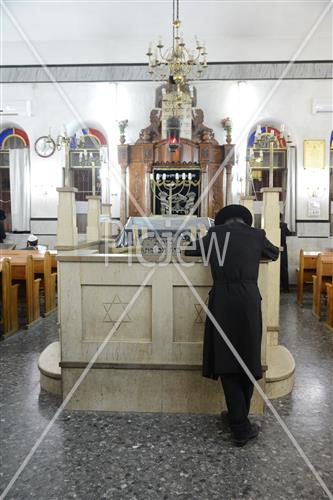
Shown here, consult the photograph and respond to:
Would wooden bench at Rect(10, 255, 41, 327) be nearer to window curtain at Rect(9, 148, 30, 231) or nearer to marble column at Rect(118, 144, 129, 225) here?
marble column at Rect(118, 144, 129, 225)

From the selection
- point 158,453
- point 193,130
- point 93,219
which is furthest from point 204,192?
point 158,453

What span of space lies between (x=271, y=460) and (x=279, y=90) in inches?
372

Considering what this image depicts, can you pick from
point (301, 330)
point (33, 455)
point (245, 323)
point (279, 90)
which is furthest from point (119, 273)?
point (279, 90)

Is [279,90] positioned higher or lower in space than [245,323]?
higher

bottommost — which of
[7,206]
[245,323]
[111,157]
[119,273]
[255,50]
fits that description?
[245,323]

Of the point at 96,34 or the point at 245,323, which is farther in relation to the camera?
the point at 96,34

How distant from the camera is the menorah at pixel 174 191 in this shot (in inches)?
395

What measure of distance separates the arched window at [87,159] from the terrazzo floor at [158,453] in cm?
796

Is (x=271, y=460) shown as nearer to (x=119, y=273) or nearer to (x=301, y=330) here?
(x=119, y=273)

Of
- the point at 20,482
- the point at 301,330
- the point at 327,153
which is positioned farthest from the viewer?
the point at 327,153

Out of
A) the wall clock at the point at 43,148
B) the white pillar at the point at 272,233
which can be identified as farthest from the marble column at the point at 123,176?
the white pillar at the point at 272,233

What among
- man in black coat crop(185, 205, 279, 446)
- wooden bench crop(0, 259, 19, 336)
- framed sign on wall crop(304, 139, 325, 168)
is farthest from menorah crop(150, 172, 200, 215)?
man in black coat crop(185, 205, 279, 446)

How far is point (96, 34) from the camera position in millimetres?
10695

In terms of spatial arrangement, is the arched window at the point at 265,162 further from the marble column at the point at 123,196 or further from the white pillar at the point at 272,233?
the white pillar at the point at 272,233
